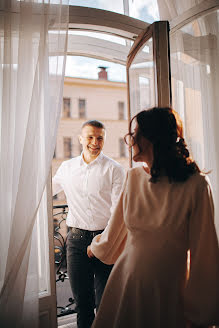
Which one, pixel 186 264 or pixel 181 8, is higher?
pixel 181 8

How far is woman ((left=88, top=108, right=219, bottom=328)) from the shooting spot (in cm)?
109

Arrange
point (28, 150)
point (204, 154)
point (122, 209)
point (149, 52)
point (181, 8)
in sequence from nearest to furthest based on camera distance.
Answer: point (122, 209) → point (28, 150) → point (149, 52) → point (204, 154) → point (181, 8)

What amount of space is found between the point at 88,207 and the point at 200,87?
1.13 meters

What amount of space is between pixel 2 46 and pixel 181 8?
1342 mm

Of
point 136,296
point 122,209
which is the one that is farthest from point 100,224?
point 136,296

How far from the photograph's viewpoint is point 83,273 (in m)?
1.96

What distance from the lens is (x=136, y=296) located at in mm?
1133

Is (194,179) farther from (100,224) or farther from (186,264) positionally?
(100,224)

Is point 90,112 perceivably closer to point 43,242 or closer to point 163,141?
point 43,242

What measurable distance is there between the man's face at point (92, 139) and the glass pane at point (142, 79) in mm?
299

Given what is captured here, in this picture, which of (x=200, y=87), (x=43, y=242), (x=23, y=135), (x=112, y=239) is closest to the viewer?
(x=112, y=239)

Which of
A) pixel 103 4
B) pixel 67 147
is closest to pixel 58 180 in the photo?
pixel 103 4

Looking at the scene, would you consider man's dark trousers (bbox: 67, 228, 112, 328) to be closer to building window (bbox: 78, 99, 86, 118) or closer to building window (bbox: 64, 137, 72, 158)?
building window (bbox: 64, 137, 72, 158)

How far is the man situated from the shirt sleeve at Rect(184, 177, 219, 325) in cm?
90
